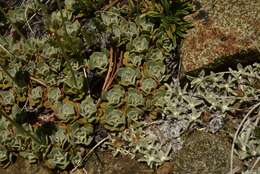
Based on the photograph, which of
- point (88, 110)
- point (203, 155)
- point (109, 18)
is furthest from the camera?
point (109, 18)

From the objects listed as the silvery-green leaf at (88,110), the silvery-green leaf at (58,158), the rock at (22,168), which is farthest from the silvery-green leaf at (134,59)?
the rock at (22,168)

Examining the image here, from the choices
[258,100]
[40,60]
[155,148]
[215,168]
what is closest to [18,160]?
[40,60]

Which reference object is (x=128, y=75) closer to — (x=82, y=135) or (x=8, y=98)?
(x=82, y=135)

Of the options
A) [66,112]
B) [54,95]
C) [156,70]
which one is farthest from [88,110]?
[156,70]

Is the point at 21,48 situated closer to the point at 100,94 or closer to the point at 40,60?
the point at 40,60

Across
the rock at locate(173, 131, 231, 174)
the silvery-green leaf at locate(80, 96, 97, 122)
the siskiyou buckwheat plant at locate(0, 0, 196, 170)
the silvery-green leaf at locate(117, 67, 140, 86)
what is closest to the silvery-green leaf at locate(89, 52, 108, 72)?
the siskiyou buckwheat plant at locate(0, 0, 196, 170)

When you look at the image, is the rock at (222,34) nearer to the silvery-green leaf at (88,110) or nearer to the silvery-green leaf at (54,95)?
the silvery-green leaf at (88,110)

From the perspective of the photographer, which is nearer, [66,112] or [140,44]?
[66,112]

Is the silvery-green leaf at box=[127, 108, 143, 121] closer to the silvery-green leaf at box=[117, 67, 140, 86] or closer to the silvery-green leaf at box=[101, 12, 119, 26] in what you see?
the silvery-green leaf at box=[117, 67, 140, 86]

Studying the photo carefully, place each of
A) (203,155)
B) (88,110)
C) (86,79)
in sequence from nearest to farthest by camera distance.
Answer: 1. (203,155)
2. (88,110)
3. (86,79)
